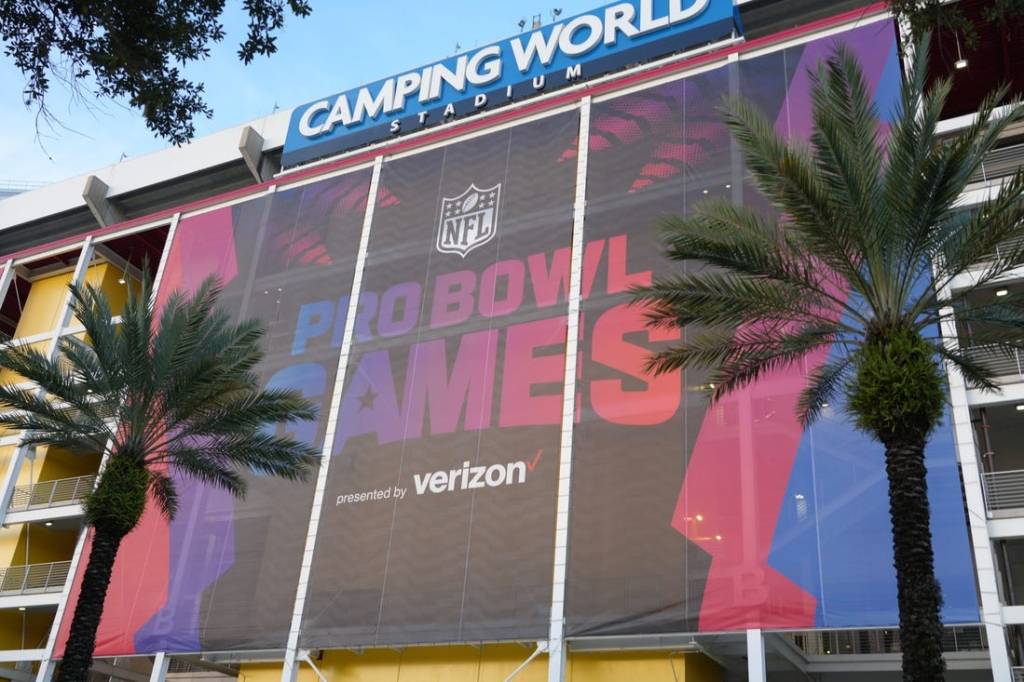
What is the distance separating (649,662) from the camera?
885 inches

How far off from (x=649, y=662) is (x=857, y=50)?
1653 centimetres

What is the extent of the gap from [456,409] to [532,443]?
2.76 meters

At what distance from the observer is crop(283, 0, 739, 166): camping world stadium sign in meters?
30.8

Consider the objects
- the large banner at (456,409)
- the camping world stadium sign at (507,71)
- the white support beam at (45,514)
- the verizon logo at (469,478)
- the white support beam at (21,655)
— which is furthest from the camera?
the white support beam at (45,514)

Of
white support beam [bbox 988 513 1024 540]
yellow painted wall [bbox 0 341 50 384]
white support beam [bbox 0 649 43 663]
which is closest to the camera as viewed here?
white support beam [bbox 988 513 1024 540]

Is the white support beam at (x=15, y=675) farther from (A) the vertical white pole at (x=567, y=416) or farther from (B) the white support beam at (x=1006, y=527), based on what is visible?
(B) the white support beam at (x=1006, y=527)

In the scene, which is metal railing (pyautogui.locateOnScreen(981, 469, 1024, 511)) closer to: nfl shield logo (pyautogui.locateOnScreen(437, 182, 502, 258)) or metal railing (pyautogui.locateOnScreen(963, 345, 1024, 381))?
metal railing (pyautogui.locateOnScreen(963, 345, 1024, 381))

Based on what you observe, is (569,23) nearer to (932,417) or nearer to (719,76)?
(719,76)

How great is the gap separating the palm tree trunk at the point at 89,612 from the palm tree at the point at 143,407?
2 centimetres

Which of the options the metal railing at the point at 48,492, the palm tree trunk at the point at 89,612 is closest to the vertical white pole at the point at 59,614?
the metal railing at the point at 48,492

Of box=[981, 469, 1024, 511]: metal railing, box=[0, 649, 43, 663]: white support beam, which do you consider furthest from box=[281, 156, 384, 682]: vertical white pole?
box=[981, 469, 1024, 511]: metal railing

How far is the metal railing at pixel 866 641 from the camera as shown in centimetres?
2414

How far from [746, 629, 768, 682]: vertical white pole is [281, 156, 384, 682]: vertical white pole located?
464 inches

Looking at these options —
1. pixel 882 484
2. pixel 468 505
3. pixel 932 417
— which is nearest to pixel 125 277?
pixel 468 505
